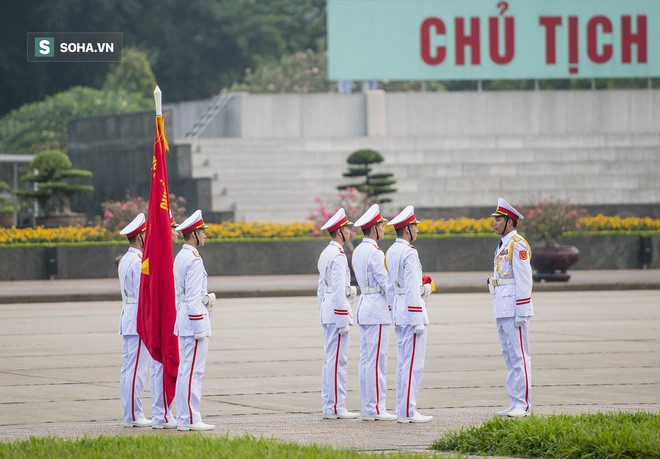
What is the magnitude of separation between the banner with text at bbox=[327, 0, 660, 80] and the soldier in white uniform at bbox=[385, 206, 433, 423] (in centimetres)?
2967

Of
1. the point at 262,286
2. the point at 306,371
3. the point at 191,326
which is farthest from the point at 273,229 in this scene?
the point at 191,326

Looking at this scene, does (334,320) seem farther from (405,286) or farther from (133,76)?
(133,76)

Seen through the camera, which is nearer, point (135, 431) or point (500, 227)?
point (135, 431)

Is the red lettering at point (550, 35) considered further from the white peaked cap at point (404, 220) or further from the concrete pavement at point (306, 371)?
the white peaked cap at point (404, 220)

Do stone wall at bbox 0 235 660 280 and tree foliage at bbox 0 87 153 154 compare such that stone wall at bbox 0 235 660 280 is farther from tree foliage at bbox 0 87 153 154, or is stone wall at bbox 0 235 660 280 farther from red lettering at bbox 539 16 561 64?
tree foliage at bbox 0 87 153 154

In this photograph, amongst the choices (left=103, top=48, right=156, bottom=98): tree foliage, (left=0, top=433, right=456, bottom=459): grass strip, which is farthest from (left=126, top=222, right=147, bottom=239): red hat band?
(left=103, top=48, right=156, bottom=98): tree foliage

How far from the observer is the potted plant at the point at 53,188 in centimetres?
3647

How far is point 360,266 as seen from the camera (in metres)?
13.0

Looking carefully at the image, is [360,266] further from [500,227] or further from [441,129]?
[441,129]

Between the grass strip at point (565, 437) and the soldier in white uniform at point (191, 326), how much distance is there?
2338mm

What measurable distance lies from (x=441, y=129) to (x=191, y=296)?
32.4m

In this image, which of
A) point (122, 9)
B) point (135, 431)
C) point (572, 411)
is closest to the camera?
point (135, 431)

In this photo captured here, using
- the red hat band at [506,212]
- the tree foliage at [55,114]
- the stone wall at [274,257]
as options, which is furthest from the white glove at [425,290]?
the tree foliage at [55,114]

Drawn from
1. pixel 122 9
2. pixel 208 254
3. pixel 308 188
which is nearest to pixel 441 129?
pixel 308 188
